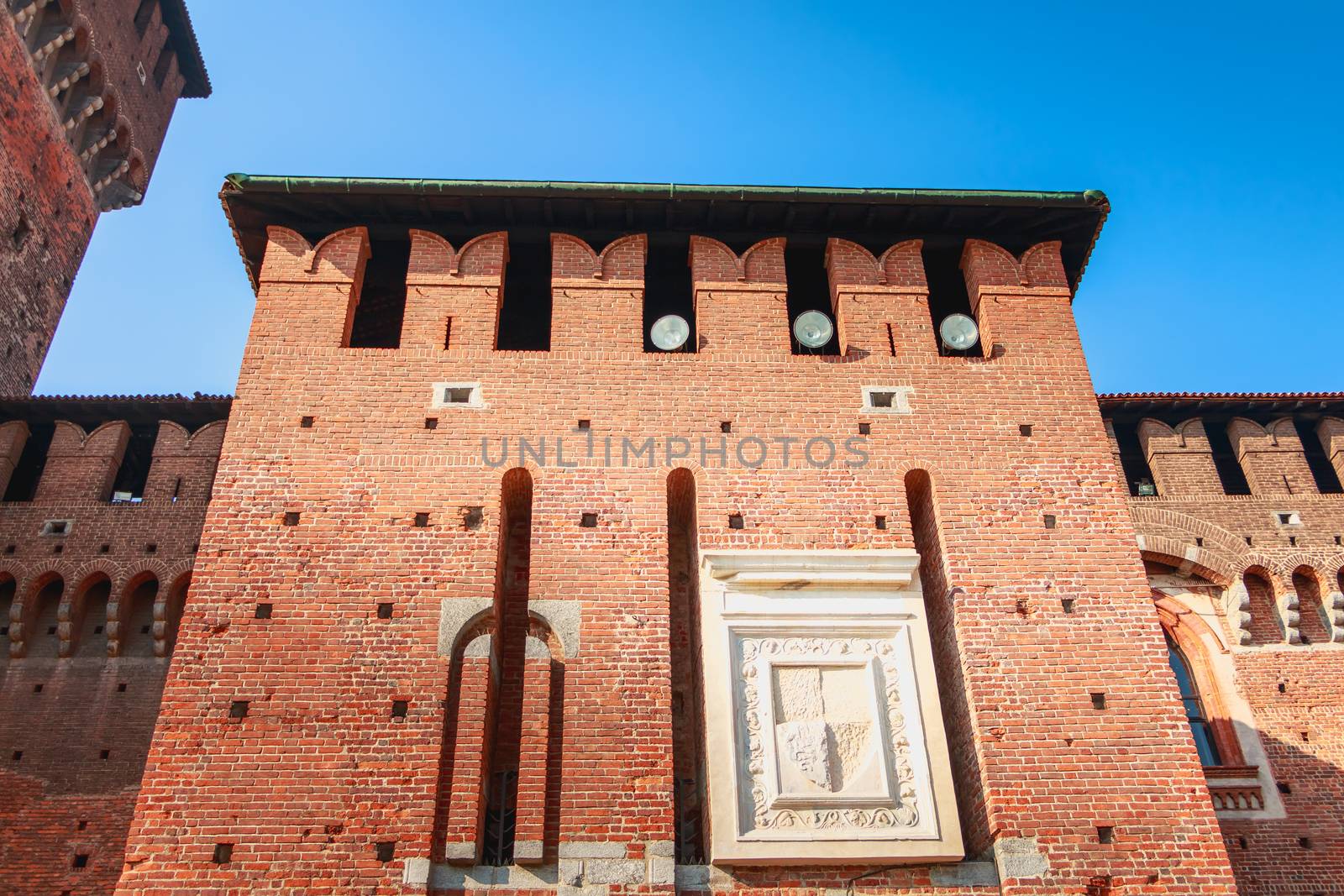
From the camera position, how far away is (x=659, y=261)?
13086 mm

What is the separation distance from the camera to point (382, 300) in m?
13.1

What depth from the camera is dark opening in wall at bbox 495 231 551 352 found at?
1308 centimetres

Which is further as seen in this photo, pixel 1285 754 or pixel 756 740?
pixel 1285 754

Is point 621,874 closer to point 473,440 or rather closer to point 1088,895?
point 1088,895

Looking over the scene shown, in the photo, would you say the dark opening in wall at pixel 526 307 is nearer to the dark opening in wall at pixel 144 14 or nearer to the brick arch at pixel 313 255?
the brick arch at pixel 313 255

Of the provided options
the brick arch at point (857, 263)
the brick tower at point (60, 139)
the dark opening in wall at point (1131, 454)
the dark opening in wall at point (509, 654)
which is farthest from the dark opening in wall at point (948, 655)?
the brick tower at point (60, 139)

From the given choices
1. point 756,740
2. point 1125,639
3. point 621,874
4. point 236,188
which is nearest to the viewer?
point 621,874

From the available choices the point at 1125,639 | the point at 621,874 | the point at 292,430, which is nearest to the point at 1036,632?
the point at 1125,639

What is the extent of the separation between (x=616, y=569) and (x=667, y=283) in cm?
477

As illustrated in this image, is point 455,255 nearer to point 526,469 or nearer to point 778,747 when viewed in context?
point 526,469

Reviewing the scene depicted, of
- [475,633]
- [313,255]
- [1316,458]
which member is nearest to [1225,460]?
[1316,458]

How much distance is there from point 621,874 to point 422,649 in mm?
2490

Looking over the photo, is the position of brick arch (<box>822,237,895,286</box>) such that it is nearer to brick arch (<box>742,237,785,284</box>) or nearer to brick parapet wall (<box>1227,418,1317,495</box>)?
brick arch (<box>742,237,785,284</box>)

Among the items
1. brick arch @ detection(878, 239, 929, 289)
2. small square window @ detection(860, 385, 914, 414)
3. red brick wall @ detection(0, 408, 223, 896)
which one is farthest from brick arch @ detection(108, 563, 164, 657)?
brick arch @ detection(878, 239, 929, 289)
